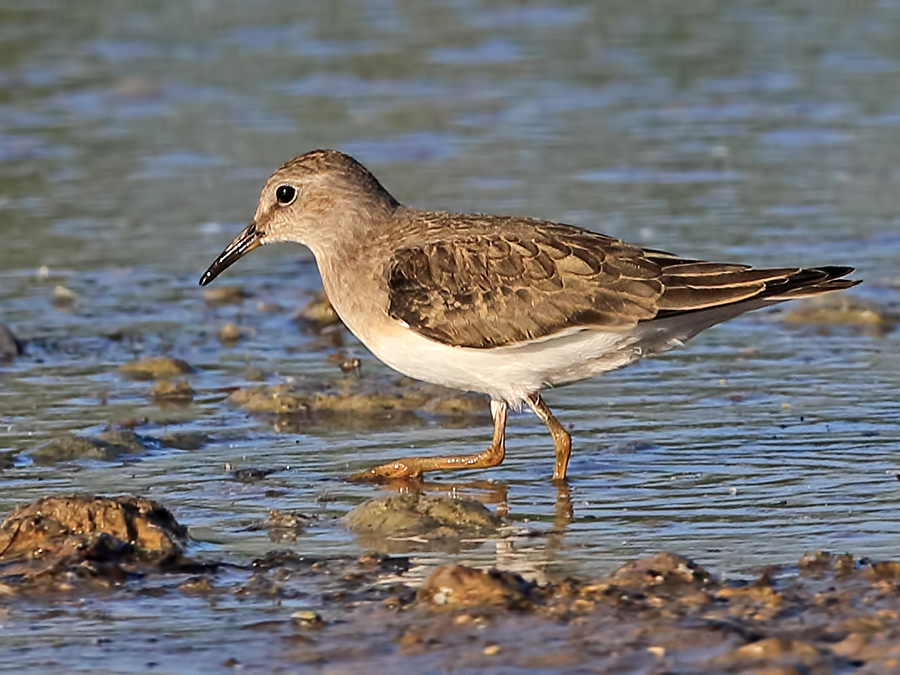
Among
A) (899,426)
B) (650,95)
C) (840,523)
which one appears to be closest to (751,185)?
(650,95)

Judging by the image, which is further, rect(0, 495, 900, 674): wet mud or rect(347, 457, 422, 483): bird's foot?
rect(347, 457, 422, 483): bird's foot

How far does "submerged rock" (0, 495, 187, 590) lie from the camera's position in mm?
6570

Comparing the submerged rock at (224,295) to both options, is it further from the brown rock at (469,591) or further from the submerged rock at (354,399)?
the brown rock at (469,591)

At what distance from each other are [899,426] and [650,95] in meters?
9.03

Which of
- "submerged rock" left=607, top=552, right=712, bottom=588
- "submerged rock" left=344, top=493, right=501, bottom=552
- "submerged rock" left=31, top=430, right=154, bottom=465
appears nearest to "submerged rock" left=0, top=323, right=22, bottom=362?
"submerged rock" left=31, top=430, right=154, bottom=465

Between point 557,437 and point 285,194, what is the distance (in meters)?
2.03

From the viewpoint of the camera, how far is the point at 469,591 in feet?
19.7

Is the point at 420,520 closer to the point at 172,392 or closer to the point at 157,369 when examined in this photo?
the point at 172,392

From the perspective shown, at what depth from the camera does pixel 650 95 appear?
17031 millimetres

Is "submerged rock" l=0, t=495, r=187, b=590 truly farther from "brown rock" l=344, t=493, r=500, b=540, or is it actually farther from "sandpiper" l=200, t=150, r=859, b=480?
"sandpiper" l=200, t=150, r=859, b=480

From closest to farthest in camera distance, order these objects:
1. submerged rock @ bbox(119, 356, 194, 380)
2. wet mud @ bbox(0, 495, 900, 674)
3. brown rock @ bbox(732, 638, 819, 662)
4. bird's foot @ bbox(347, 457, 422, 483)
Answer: brown rock @ bbox(732, 638, 819, 662) → wet mud @ bbox(0, 495, 900, 674) → bird's foot @ bbox(347, 457, 422, 483) → submerged rock @ bbox(119, 356, 194, 380)

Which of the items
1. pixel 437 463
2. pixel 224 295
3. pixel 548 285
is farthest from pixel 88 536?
pixel 224 295

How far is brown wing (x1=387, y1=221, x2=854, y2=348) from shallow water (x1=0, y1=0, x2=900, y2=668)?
72 centimetres

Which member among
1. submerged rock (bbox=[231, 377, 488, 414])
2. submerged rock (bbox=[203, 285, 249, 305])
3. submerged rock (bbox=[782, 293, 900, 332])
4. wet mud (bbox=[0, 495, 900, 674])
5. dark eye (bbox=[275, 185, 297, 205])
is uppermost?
dark eye (bbox=[275, 185, 297, 205])
